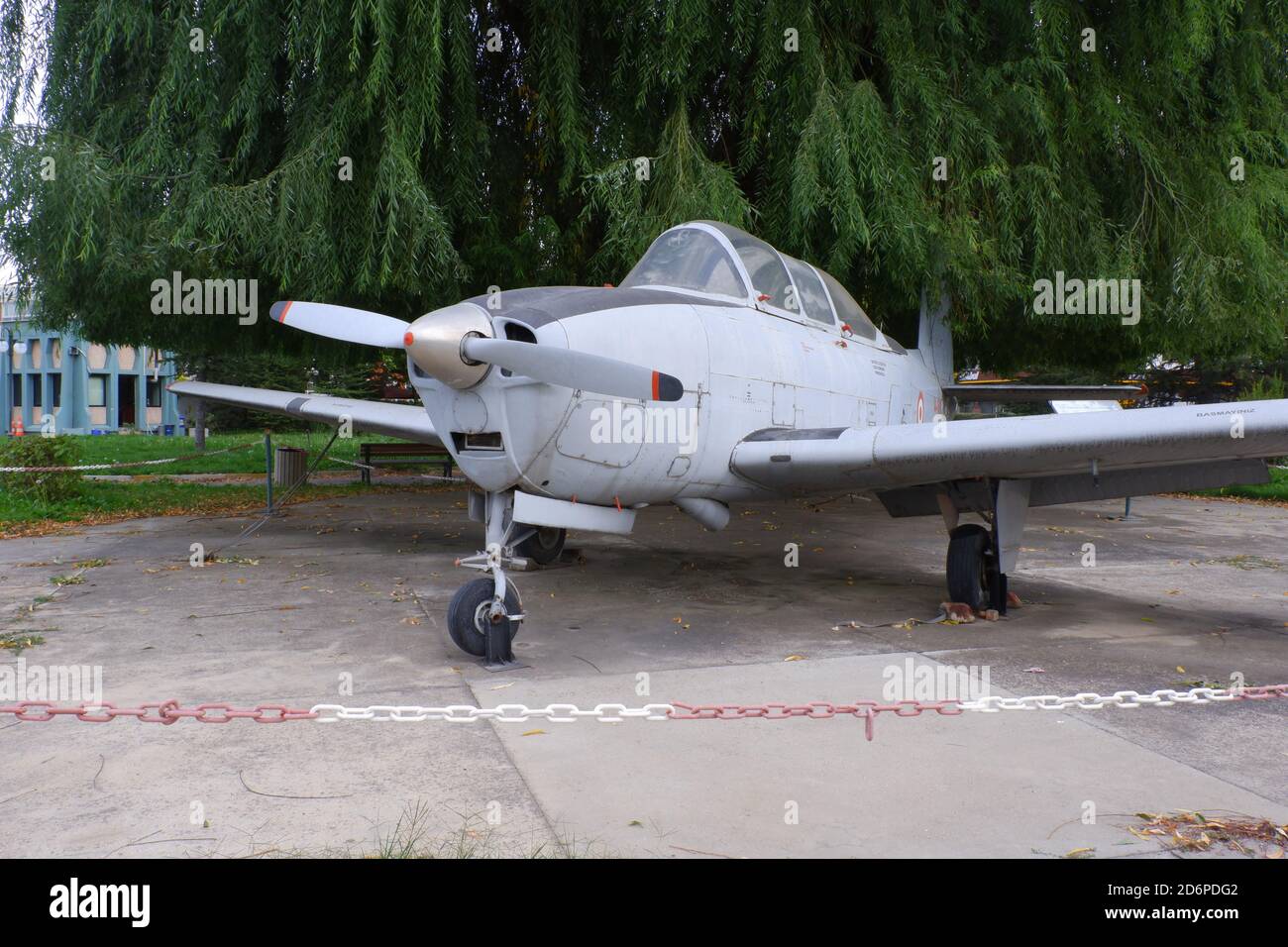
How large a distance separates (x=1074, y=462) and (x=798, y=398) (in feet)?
6.13

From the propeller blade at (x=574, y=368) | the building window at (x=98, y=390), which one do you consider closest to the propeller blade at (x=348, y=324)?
the propeller blade at (x=574, y=368)

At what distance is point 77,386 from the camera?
47.2m

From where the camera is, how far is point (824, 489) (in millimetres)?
6676

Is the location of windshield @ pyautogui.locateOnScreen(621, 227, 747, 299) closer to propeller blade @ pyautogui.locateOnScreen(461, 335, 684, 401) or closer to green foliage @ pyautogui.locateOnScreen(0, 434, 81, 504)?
propeller blade @ pyautogui.locateOnScreen(461, 335, 684, 401)

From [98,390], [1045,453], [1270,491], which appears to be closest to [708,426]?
[1045,453]

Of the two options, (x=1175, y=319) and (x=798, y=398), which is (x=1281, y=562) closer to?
(x=1175, y=319)

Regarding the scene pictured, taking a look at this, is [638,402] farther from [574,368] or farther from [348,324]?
[348,324]

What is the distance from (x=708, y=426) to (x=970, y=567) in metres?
2.18

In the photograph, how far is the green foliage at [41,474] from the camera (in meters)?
12.6

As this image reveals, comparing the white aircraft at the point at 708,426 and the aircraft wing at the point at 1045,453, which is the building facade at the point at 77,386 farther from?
the aircraft wing at the point at 1045,453

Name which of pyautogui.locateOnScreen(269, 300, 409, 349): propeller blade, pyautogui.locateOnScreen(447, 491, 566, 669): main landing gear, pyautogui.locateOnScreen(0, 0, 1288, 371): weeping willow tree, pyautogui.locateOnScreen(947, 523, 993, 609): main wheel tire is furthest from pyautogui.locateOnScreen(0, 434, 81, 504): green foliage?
pyautogui.locateOnScreen(947, 523, 993, 609): main wheel tire

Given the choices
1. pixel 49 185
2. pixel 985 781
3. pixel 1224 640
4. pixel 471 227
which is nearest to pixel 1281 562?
pixel 1224 640

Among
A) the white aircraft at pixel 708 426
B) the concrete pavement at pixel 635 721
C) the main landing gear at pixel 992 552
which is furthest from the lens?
the main landing gear at pixel 992 552

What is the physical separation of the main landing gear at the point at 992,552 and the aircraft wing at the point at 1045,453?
0.15 meters
